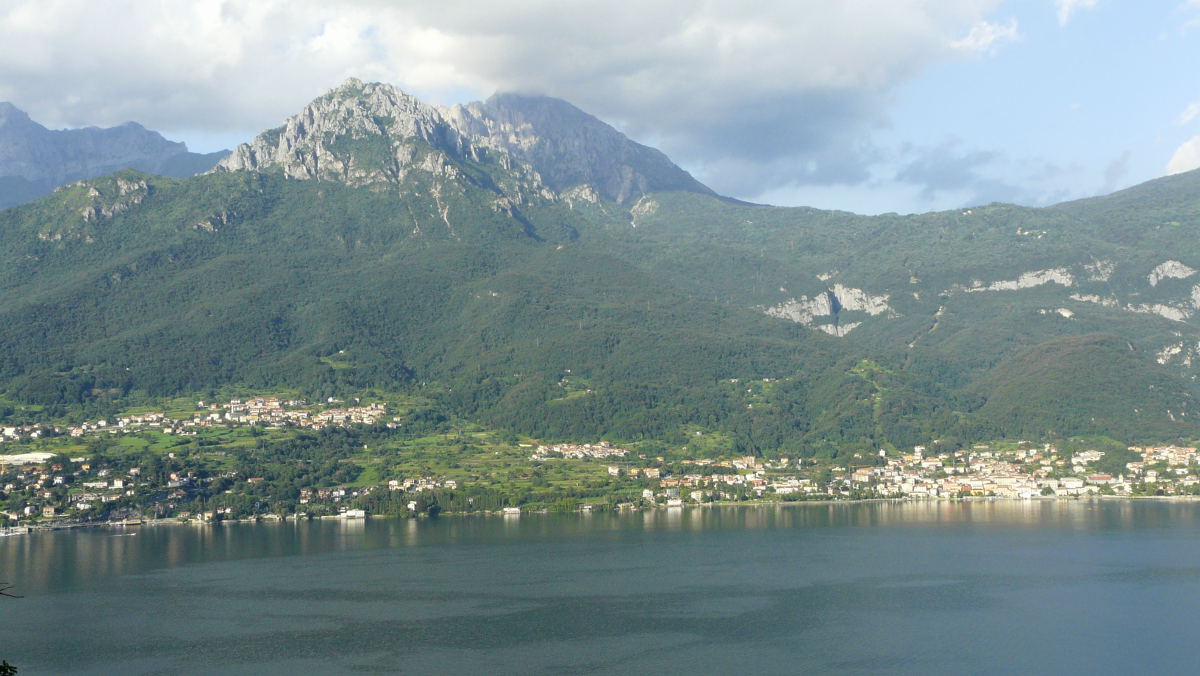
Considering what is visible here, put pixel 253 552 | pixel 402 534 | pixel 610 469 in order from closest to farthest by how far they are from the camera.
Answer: pixel 253 552 → pixel 402 534 → pixel 610 469

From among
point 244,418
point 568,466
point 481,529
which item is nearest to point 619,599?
point 481,529

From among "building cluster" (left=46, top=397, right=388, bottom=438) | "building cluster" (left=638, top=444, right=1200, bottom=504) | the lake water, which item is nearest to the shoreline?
"building cluster" (left=638, top=444, right=1200, bottom=504)

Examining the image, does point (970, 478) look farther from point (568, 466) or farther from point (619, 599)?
point (619, 599)

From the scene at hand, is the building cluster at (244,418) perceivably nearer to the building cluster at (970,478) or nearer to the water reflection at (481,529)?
the water reflection at (481,529)

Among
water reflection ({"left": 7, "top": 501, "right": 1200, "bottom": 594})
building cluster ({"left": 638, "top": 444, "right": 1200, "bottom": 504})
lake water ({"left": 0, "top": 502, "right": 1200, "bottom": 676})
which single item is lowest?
lake water ({"left": 0, "top": 502, "right": 1200, "bottom": 676})

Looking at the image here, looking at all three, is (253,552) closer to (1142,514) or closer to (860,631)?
(860,631)

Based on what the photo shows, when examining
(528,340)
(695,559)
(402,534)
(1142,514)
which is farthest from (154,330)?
(1142,514)

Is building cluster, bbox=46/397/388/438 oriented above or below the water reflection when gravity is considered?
above

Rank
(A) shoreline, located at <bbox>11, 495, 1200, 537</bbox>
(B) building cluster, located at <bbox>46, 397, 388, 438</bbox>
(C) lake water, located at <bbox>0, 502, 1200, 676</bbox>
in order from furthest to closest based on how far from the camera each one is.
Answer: (B) building cluster, located at <bbox>46, 397, 388, 438</bbox> < (A) shoreline, located at <bbox>11, 495, 1200, 537</bbox> < (C) lake water, located at <bbox>0, 502, 1200, 676</bbox>

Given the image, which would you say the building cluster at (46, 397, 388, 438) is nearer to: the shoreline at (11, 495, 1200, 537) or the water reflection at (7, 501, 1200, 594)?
the shoreline at (11, 495, 1200, 537)
